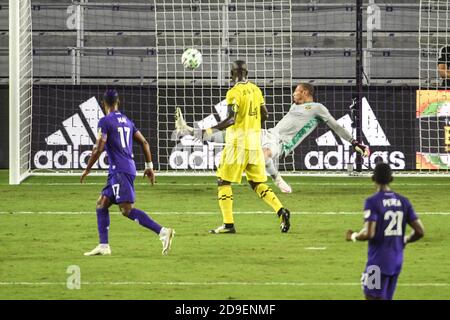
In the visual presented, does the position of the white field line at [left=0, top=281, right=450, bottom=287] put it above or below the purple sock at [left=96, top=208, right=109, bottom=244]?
below

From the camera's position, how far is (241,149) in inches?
649

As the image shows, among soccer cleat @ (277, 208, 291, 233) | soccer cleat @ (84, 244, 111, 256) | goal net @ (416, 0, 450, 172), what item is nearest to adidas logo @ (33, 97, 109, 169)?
goal net @ (416, 0, 450, 172)

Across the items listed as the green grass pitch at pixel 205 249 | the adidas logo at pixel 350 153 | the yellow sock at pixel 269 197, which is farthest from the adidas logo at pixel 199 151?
the yellow sock at pixel 269 197

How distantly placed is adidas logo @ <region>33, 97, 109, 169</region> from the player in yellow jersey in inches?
372

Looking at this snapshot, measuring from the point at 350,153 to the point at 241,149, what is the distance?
963 cm

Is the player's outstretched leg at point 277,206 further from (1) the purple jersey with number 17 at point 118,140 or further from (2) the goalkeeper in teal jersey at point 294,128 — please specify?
(2) the goalkeeper in teal jersey at point 294,128

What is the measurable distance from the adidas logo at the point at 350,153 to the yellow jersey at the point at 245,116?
903 cm

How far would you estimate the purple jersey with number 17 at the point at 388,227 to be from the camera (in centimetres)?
912

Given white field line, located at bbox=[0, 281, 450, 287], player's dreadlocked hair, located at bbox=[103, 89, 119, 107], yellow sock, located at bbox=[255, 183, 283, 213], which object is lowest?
white field line, located at bbox=[0, 281, 450, 287]

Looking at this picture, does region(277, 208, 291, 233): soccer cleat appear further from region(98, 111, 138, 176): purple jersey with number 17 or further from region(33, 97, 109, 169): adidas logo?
region(33, 97, 109, 169): adidas logo

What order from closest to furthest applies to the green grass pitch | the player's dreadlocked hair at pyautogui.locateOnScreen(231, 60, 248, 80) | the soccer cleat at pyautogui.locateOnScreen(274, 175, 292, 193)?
the green grass pitch → the player's dreadlocked hair at pyautogui.locateOnScreen(231, 60, 248, 80) → the soccer cleat at pyautogui.locateOnScreen(274, 175, 292, 193)

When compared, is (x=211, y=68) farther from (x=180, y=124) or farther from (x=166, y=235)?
(x=166, y=235)

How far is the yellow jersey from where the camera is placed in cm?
1645

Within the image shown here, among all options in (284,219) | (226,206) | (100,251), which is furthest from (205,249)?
(284,219)
